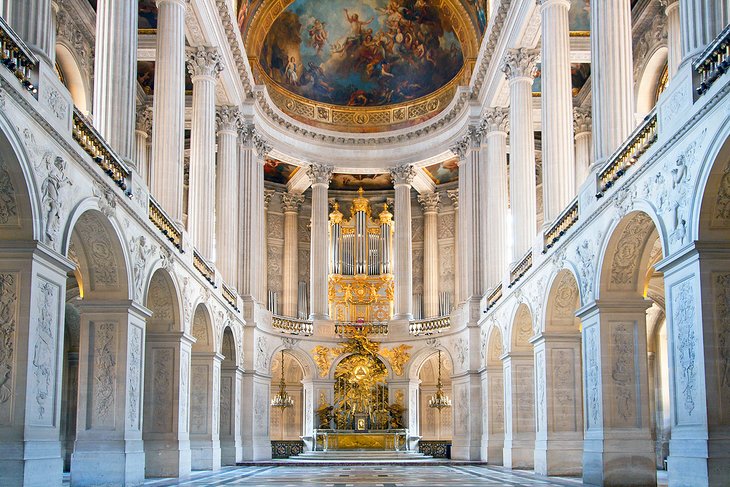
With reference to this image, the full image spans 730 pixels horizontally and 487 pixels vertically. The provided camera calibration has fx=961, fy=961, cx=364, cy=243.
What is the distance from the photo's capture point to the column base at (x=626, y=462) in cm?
2005

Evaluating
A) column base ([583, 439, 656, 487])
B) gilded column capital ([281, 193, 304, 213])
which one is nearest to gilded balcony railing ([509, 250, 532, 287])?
column base ([583, 439, 656, 487])

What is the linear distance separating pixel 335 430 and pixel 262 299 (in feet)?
21.5

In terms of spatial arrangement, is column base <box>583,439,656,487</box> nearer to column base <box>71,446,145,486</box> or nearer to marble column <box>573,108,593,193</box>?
column base <box>71,446,145,486</box>

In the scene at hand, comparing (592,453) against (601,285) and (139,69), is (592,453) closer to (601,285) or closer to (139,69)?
(601,285)

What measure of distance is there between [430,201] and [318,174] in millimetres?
7173

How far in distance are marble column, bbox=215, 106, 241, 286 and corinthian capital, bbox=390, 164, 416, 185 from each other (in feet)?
30.6

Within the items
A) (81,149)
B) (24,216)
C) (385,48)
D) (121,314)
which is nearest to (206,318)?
(121,314)

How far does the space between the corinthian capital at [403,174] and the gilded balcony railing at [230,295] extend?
11.6 m

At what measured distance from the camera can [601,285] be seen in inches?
802

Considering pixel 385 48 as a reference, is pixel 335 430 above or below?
below

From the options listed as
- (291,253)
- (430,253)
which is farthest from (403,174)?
(291,253)

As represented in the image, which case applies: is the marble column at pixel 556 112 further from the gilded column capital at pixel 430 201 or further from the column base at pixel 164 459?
the gilded column capital at pixel 430 201

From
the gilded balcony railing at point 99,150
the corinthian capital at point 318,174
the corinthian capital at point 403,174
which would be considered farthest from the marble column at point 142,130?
the gilded balcony railing at point 99,150

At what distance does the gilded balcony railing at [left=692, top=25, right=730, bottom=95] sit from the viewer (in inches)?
542
